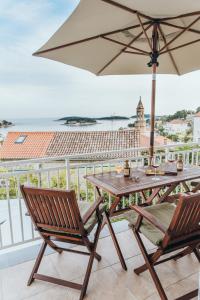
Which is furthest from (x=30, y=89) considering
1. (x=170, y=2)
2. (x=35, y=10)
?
(x=170, y=2)

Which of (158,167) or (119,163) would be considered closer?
(158,167)

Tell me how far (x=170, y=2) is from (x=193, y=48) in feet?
4.73

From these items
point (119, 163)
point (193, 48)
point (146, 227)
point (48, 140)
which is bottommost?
point (48, 140)

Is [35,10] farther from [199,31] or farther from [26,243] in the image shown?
[26,243]

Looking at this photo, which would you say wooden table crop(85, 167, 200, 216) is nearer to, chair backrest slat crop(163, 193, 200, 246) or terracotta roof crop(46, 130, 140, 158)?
chair backrest slat crop(163, 193, 200, 246)

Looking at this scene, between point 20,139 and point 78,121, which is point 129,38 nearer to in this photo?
point 78,121

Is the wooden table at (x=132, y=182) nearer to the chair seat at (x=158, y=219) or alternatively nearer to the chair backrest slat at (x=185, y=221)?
the chair seat at (x=158, y=219)

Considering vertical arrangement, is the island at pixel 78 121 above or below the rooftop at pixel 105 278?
above

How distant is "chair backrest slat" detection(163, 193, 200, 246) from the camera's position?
1622mm

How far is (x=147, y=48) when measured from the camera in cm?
311

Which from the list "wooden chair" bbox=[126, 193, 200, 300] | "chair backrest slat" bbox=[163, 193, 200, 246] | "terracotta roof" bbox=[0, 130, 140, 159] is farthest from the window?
"chair backrest slat" bbox=[163, 193, 200, 246]

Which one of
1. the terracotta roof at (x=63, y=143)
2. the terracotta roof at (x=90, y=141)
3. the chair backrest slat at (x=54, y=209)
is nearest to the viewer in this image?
the chair backrest slat at (x=54, y=209)

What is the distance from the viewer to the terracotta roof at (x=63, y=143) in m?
22.7

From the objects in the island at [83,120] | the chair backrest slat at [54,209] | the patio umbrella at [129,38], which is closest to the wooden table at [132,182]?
the chair backrest slat at [54,209]
